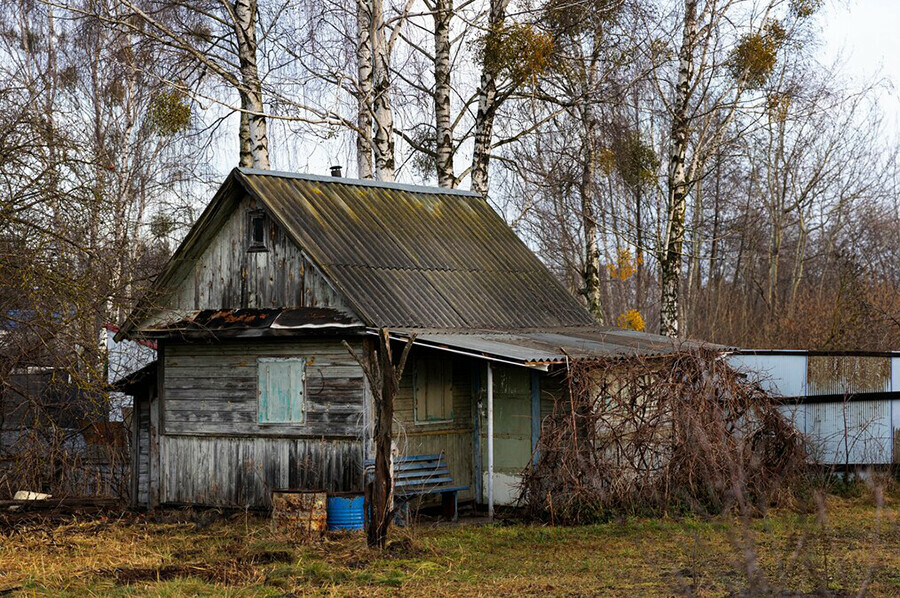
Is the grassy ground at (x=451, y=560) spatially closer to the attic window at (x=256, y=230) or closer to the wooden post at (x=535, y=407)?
the wooden post at (x=535, y=407)

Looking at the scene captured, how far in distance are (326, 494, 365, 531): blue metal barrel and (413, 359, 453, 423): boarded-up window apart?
2499 mm

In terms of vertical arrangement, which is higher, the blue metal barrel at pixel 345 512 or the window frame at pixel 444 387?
the window frame at pixel 444 387

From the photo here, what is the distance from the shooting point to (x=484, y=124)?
2211 cm

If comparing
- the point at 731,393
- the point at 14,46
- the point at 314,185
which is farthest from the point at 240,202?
the point at 14,46

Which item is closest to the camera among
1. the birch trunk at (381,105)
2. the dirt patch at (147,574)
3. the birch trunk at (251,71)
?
the dirt patch at (147,574)

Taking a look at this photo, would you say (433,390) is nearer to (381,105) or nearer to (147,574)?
(147,574)

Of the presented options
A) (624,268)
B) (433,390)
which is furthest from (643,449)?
(624,268)

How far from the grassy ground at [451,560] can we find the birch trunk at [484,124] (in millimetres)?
9086

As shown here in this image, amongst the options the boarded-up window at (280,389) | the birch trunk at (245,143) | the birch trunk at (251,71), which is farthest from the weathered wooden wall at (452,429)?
the birch trunk at (245,143)

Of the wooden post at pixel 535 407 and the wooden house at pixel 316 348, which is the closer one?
the wooden house at pixel 316 348

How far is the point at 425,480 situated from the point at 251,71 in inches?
349

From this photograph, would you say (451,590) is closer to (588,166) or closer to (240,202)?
(240,202)

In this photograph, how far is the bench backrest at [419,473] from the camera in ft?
49.6

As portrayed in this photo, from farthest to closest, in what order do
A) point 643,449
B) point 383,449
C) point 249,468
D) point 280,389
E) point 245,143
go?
point 245,143, point 249,468, point 280,389, point 643,449, point 383,449
